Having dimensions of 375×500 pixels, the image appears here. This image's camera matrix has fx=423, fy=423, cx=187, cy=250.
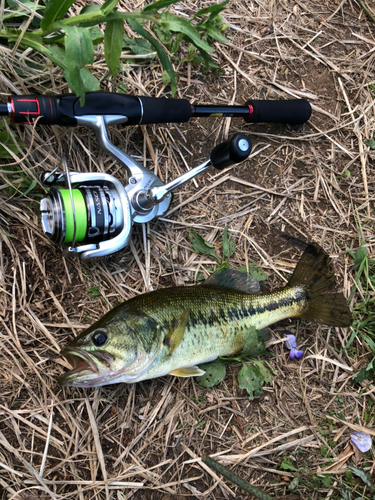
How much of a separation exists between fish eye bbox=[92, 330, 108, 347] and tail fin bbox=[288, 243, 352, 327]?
1.60 meters

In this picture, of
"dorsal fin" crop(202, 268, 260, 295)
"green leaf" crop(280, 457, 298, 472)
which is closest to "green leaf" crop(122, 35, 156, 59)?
"dorsal fin" crop(202, 268, 260, 295)

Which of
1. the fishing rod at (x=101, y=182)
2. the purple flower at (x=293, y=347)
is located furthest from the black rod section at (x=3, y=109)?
the purple flower at (x=293, y=347)

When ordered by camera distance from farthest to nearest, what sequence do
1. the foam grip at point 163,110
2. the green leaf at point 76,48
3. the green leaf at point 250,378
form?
the green leaf at point 250,378
the foam grip at point 163,110
the green leaf at point 76,48

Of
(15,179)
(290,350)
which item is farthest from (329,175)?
(15,179)

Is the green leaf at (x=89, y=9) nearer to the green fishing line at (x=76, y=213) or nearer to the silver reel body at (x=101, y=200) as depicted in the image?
the silver reel body at (x=101, y=200)

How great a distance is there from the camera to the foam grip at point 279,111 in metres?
3.73

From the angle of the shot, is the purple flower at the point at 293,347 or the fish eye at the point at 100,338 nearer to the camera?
the fish eye at the point at 100,338

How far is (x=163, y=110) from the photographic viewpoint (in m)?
3.31

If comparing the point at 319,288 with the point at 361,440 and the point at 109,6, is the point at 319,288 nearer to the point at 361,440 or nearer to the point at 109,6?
the point at 361,440

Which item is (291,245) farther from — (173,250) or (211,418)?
(211,418)

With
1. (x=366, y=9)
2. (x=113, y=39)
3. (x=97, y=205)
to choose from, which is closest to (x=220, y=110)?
(x=113, y=39)

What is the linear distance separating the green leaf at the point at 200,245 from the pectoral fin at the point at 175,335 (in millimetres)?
796

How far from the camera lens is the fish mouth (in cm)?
271

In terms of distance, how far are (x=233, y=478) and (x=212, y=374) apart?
73 cm
